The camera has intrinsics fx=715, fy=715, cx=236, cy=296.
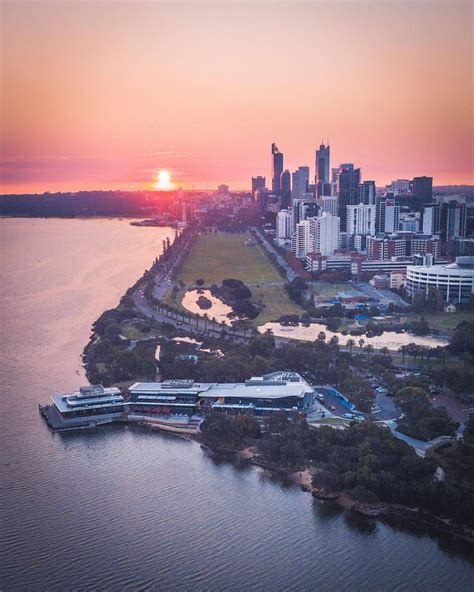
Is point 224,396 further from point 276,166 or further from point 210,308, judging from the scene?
point 276,166

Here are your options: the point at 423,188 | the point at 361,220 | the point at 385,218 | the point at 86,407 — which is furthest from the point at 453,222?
the point at 86,407

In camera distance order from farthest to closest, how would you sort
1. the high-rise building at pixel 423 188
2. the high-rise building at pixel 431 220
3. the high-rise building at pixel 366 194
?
the high-rise building at pixel 423 188 → the high-rise building at pixel 366 194 → the high-rise building at pixel 431 220

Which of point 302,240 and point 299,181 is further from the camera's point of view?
point 299,181

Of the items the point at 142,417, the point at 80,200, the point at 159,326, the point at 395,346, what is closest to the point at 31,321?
the point at 159,326

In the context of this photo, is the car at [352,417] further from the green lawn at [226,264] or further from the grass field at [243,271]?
the green lawn at [226,264]

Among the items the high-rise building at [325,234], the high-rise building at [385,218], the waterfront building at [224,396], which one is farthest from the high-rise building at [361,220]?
the waterfront building at [224,396]
